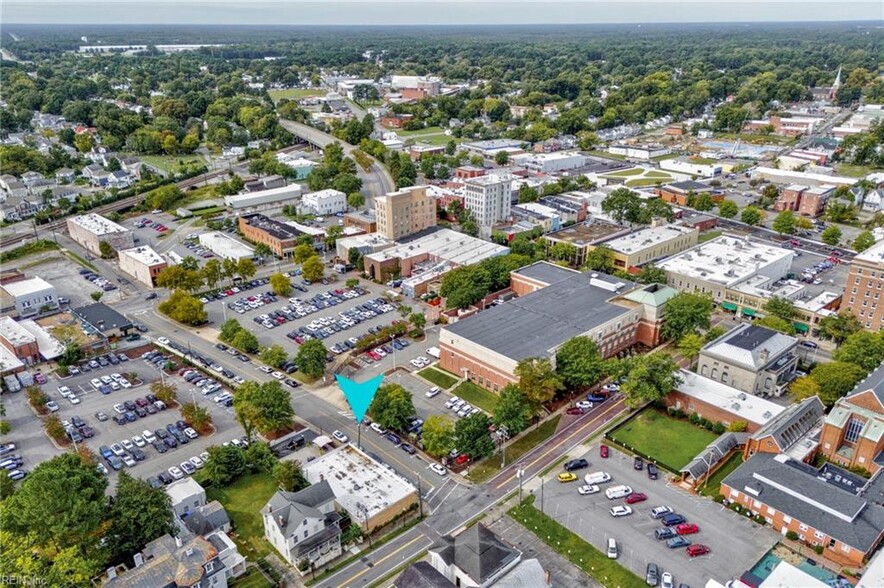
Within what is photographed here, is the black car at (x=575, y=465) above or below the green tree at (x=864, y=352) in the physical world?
below

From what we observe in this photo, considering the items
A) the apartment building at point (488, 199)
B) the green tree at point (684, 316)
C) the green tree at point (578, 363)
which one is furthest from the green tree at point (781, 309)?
the apartment building at point (488, 199)

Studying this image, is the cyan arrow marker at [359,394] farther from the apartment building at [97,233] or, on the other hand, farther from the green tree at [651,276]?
the apartment building at [97,233]

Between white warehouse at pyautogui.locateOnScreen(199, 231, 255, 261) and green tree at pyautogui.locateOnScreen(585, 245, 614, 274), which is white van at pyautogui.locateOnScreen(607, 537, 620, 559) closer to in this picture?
Result: green tree at pyautogui.locateOnScreen(585, 245, 614, 274)

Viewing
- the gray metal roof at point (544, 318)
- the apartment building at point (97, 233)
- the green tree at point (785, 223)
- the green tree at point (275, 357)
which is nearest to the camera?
the gray metal roof at point (544, 318)

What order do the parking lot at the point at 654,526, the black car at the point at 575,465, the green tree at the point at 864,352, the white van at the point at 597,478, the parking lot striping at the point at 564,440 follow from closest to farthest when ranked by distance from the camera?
the parking lot at the point at 654,526, the white van at the point at 597,478, the parking lot striping at the point at 564,440, the black car at the point at 575,465, the green tree at the point at 864,352

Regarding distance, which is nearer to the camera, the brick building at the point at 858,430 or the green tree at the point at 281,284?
the brick building at the point at 858,430

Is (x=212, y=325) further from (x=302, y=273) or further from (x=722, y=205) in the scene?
(x=722, y=205)

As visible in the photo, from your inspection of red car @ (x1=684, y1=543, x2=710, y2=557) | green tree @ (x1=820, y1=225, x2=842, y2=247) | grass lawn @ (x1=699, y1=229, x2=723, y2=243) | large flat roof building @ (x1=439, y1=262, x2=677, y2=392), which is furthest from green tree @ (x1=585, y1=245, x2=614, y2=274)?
red car @ (x1=684, y1=543, x2=710, y2=557)
